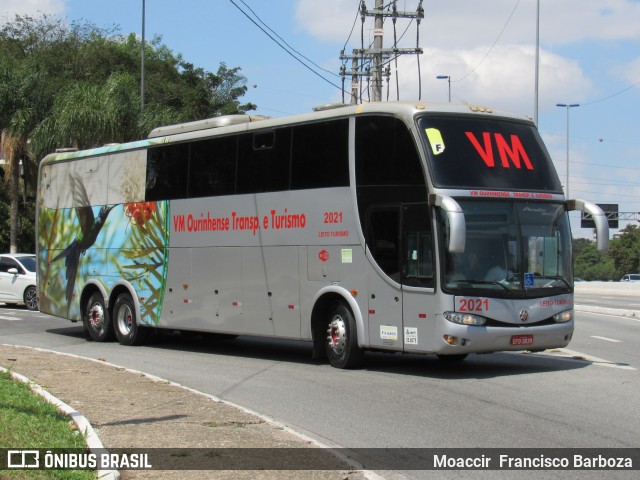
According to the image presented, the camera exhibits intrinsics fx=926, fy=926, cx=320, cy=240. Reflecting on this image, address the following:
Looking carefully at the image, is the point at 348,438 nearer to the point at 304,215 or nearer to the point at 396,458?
the point at 396,458

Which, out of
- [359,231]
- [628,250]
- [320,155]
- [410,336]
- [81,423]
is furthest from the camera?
[628,250]

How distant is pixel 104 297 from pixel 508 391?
10.4 meters

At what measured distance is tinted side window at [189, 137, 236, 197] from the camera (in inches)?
640

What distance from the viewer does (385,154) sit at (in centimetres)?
1347

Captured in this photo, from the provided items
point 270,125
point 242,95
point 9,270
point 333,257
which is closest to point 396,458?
point 333,257

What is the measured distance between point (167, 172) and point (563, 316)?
320 inches

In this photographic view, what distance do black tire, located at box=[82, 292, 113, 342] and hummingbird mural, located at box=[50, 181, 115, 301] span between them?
0.72 m

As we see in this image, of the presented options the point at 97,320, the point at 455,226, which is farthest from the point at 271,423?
the point at 97,320

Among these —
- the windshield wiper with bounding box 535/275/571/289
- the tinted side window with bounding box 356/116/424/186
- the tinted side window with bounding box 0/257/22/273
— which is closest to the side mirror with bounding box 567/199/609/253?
the windshield wiper with bounding box 535/275/571/289

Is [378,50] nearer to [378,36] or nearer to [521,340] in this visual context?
[378,36]

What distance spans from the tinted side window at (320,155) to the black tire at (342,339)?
1.96m

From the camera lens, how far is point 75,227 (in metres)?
20.2

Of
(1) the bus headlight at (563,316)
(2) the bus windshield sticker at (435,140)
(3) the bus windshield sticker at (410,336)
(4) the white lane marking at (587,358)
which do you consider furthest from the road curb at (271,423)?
(4) the white lane marking at (587,358)

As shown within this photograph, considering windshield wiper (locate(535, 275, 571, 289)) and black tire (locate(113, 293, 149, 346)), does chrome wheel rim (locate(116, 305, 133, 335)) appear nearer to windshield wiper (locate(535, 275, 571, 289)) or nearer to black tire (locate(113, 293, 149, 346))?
black tire (locate(113, 293, 149, 346))
